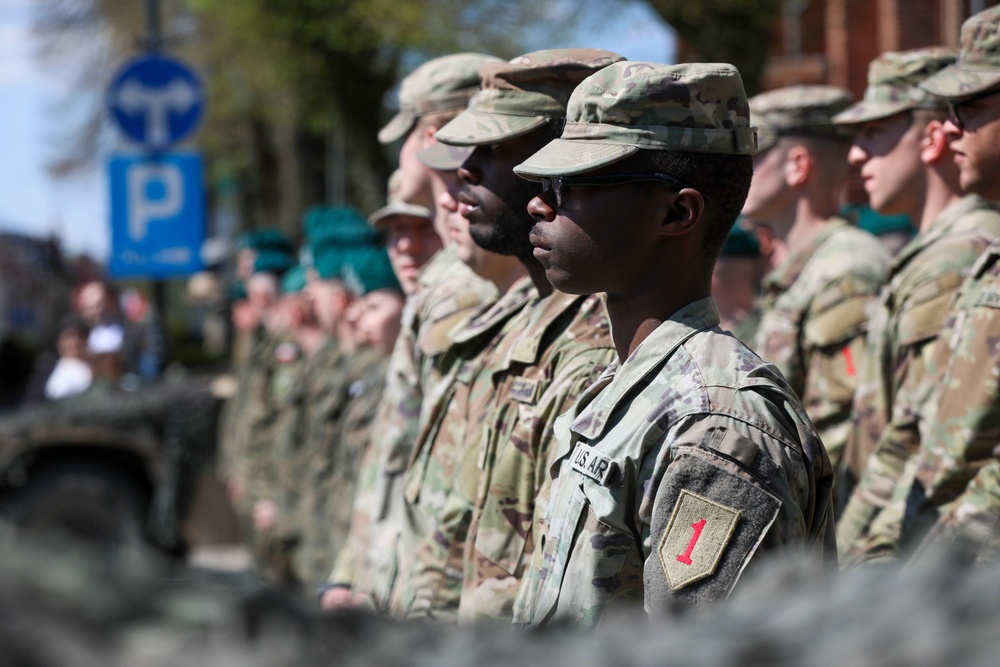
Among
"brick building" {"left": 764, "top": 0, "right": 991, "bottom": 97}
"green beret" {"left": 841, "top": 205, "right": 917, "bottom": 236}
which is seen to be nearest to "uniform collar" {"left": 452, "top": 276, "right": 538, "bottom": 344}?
"green beret" {"left": 841, "top": 205, "right": 917, "bottom": 236}

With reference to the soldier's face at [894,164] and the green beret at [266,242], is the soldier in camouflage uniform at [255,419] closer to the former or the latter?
the green beret at [266,242]

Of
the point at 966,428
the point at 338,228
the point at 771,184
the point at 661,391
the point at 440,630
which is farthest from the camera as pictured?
the point at 338,228

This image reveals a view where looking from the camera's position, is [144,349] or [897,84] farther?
[144,349]

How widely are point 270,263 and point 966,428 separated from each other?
7.89m

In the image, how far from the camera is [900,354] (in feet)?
13.9

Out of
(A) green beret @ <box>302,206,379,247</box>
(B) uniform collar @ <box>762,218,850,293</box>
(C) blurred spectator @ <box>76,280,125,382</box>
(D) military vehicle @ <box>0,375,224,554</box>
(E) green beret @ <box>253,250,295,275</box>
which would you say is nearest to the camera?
(B) uniform collar @ <box>762,218,850,293</box>

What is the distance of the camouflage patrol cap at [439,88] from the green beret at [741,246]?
5.72 ft

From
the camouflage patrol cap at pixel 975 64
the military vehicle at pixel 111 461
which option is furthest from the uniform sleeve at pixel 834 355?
the military vehicle at pixel 111 461

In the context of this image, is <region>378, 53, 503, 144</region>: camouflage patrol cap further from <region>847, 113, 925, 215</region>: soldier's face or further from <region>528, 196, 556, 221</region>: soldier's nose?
<region>528, 196, 556, 221</region>: soldier's nose

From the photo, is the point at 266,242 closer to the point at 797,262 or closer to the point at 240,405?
the point at 240,405

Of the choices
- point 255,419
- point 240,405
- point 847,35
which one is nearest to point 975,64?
point 255,419

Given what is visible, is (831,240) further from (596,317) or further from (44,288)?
(44,288)

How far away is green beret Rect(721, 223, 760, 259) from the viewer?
19.5ft

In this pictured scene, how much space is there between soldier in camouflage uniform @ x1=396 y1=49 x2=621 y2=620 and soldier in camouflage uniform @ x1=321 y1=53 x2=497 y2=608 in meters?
0.42
